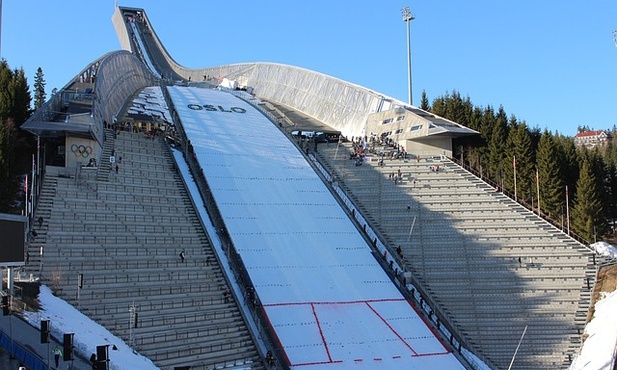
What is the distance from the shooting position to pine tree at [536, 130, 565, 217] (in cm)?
3297

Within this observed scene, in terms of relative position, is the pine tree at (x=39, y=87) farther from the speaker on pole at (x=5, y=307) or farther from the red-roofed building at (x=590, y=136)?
the red-roofed building at (x=590, y=136)

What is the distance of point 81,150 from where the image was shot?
2586 cm

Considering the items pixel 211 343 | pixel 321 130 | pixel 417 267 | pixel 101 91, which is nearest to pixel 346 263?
pixel 417 267

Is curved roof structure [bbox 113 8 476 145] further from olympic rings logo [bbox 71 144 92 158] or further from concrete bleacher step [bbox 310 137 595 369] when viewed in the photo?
olympic rings logo [bbox 71 144 92 158]

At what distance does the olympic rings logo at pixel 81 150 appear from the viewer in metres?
25.7

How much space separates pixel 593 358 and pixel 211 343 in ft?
34.8

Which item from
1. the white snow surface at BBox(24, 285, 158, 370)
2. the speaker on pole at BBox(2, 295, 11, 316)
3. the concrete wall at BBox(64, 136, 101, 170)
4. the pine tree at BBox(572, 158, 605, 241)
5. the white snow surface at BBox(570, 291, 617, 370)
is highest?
the concrete wall at BBox(64, 136, 101, 170)

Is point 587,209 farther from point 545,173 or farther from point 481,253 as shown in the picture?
point 481,253

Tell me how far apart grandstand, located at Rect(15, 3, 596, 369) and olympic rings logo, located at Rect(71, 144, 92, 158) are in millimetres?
44

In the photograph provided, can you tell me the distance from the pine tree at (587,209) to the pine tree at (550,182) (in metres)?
0.89

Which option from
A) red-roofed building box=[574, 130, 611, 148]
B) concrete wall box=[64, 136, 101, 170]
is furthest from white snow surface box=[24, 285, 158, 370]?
red-roofed building box=[574, 130, 611, 148]

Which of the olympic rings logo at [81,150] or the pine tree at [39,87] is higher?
the pine tree at [39,87]

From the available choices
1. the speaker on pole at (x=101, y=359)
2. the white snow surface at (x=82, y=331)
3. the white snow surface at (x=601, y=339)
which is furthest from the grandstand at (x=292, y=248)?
the speaker on pole at (x=101, y=359)

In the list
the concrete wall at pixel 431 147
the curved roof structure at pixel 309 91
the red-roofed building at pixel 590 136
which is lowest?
the concrete wall at pixel 431 147
